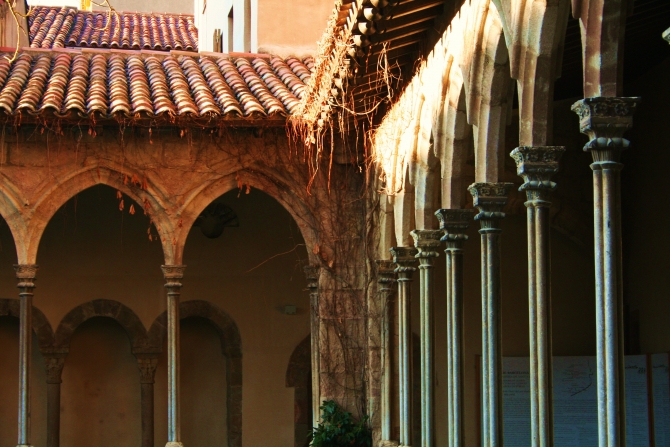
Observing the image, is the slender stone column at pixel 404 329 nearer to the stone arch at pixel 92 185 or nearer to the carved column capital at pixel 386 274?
the carved column capital at pixel 386 274

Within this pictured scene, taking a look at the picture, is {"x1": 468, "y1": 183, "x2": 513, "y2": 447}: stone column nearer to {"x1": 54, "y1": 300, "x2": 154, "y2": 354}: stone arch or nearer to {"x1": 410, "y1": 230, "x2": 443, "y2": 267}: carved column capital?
{"x1": 410, "y1": 230, "x2": 443, "y2": 267}: carved column capital

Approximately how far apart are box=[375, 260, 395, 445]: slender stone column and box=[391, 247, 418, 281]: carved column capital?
0.67m

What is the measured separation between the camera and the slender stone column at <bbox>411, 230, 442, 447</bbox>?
30.0 ft

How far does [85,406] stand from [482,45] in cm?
953

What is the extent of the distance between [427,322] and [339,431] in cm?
227

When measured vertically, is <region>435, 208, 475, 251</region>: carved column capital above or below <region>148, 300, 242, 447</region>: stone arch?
above

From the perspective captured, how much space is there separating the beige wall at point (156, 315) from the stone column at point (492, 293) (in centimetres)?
781

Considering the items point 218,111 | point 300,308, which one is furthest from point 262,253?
point 218,111

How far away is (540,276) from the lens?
591 cm

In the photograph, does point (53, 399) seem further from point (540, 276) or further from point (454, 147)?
point (540, 276)

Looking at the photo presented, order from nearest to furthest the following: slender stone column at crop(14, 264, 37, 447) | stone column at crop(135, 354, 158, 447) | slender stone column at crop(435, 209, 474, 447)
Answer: slender stone column at crop(435, 209, 474, 447), slender stone column at crop(14, 264, 37, 447), stone column at crop(135, 354, 158, 447)

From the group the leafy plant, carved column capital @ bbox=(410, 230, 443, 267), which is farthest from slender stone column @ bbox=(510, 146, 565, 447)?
the leafy plant

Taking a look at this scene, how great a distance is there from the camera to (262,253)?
1480cm

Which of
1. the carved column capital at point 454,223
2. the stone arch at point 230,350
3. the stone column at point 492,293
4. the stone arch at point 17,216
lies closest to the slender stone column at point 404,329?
the carved column capital at point 454,223
